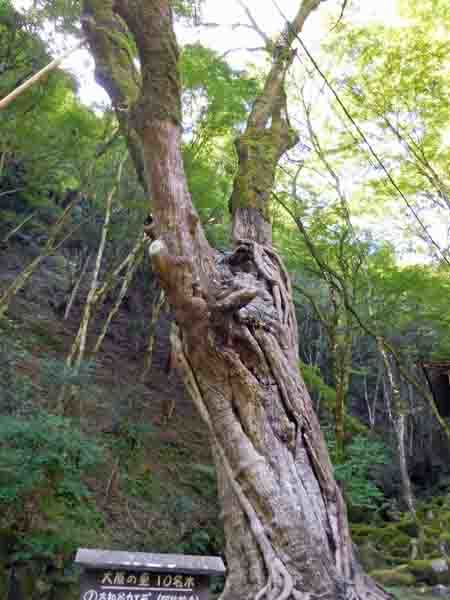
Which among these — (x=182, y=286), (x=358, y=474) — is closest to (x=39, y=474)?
(x=182, y=286)

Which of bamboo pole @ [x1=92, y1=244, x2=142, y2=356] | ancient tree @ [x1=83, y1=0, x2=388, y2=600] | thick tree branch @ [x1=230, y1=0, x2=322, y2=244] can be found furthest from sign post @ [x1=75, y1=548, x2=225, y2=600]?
bamboo pole @ [x1=92, y1=244, x2=142, y2=356]

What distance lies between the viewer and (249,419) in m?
3.40

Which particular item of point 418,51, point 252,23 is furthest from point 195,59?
point 418,51

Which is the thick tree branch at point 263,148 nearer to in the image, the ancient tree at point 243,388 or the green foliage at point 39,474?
the ancient tree at point 243,388

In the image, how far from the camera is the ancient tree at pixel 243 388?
2.88 m

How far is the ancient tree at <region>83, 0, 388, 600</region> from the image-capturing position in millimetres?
2877

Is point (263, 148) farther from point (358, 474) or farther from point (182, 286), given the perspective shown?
point (358, 474)

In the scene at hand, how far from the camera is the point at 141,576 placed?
7.27ft

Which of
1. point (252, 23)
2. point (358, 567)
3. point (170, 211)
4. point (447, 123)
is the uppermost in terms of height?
point (252, 23)

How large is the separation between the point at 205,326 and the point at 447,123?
6.76 metres

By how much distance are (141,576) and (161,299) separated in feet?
30.6

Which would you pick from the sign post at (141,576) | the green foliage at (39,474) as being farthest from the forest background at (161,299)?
the sign post at (141,576)

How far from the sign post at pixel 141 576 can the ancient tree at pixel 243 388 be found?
23.2 inches

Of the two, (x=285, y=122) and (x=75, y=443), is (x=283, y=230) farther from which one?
(x=75, y=443)
